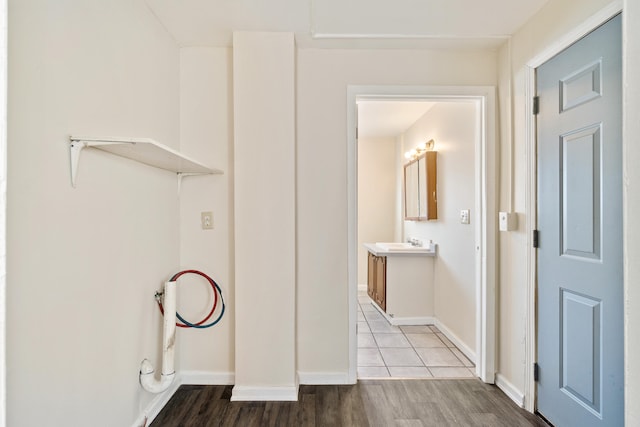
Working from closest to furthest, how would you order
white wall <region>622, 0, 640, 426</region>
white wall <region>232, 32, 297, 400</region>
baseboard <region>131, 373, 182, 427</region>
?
1. white wall <region>622, 0, 640, 426</region>
2. baseboard <region>131, 373, 182, 427</region>
3. white wall <region>232, 32, 297, 400</region>

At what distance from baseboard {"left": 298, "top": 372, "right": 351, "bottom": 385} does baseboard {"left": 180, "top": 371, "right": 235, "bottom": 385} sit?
0.49 meters

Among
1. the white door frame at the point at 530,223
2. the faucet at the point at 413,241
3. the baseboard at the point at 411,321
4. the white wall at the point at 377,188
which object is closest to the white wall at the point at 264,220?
the white door frame at the point at 530,223

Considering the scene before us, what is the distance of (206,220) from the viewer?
2295 millimetres

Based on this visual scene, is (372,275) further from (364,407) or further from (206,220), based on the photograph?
(206,220)

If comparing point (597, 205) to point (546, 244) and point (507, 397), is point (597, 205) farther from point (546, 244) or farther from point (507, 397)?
point (507, 397)

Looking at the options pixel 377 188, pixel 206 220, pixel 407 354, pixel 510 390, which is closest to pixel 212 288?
pixel 206 220

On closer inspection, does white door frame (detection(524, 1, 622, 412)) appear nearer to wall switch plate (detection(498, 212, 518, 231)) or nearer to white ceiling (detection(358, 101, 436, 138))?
wall switch plate (detection(498, 212, 518, 231))

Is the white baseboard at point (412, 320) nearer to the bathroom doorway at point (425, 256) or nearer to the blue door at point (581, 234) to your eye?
the bathroom doorway at point (425, 256)

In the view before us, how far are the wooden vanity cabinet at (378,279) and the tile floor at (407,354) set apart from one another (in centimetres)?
29

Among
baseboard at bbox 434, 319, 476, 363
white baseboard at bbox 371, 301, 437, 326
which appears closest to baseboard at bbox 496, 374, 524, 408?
baseboard at bbox 434, 319, 476, 363

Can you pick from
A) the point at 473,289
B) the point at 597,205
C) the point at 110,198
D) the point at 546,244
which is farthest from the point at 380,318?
the point at 110,198

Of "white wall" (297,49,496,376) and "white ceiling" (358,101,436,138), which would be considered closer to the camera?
"white wall" (297,49,496,376)

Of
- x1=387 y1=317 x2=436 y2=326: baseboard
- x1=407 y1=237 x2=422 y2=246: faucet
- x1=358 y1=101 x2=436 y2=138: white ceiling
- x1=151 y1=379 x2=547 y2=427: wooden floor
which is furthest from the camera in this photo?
x1=407 y1=237 x2=422 y2=246: faucet

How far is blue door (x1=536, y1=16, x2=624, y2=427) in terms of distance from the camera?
4.72ft
